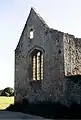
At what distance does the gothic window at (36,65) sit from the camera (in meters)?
20.8

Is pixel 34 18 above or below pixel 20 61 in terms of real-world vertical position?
above

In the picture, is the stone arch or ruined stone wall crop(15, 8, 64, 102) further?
the stone arch

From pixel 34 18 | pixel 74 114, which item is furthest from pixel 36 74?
pixel 74 114

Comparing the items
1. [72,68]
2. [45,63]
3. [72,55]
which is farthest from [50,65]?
[72,55]

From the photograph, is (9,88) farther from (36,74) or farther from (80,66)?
(80,66)

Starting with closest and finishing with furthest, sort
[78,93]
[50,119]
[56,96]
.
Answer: [50,119] → [78,93] → [56,96]

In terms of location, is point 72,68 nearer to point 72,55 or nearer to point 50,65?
point 72,55

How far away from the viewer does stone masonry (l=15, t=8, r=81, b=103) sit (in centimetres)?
1780

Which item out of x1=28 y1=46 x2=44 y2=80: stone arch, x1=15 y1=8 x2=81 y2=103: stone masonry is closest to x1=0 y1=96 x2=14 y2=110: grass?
x1=15 y1=8 x2=81 y2=103: stone masonry

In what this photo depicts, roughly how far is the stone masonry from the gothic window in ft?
1.14

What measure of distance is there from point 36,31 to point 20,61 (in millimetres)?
3017

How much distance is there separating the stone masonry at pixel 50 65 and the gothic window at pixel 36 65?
349 mm

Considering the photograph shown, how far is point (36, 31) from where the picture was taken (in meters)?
21.2

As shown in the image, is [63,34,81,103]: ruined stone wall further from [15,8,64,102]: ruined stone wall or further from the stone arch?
the stone arch
